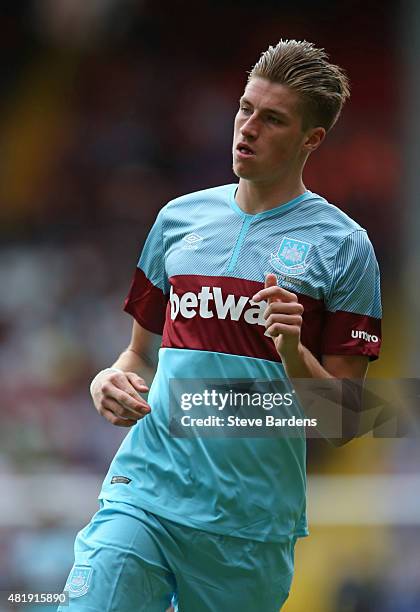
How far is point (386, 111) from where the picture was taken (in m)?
9.67

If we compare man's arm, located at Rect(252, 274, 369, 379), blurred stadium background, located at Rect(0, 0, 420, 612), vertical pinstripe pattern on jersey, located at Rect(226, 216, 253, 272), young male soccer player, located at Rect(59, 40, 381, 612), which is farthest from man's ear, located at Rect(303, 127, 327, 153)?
blurred stadium background, located at Rect(0, 0, 420, 612)

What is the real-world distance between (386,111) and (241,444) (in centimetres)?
679

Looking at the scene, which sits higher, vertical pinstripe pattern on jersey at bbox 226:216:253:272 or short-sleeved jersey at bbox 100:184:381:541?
vertical pinstripe pattern on jersey at bbox 226:216:253:272

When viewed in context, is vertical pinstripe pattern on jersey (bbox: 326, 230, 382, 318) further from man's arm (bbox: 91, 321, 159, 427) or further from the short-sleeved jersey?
man's arm (bbox: 91, 321, 159, 427)

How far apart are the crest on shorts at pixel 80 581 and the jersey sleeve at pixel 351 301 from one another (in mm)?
929

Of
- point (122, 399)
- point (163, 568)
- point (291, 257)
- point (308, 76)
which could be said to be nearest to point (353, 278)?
point (291, 257)

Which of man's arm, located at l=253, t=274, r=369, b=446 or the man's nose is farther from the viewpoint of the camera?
the man's nose

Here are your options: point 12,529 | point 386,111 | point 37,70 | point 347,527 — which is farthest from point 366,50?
point 12,529

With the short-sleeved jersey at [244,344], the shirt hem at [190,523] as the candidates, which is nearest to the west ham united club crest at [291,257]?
the short-sleeved jersey at [244,344]

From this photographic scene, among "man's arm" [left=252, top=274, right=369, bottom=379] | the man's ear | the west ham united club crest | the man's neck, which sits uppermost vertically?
the man's ear

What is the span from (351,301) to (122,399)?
28.7 inches

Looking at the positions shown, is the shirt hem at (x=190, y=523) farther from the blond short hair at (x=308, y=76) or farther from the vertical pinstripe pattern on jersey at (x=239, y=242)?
the blond short hair at (x=308, y=76)

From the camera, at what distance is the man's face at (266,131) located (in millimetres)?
3408

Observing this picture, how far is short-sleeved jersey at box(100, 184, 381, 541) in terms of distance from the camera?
332 cm
